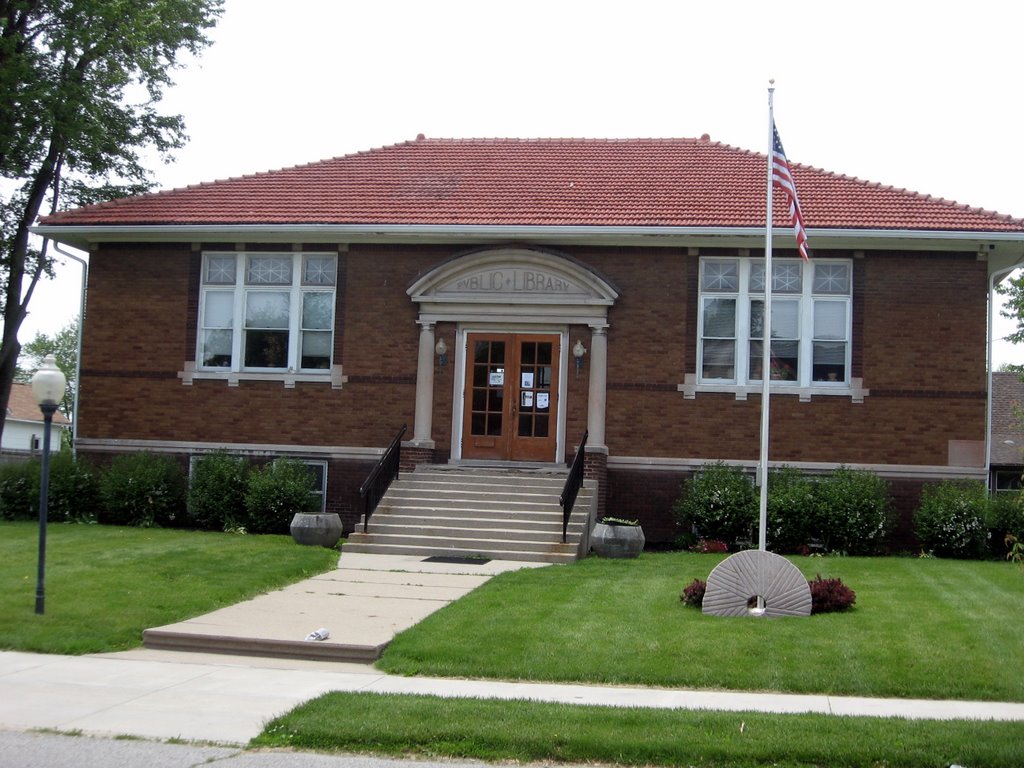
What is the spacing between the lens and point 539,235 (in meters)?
18.9

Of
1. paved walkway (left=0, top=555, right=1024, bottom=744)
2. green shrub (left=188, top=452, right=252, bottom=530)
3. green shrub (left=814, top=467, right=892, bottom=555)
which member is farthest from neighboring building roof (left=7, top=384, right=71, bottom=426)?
paved walkway (left=0, top=555, right=1024, bottom=744)

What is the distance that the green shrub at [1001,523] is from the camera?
16.7 meters

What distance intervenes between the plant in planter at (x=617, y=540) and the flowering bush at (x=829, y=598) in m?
4.33

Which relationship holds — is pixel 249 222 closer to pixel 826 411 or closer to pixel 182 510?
pixel 182 510

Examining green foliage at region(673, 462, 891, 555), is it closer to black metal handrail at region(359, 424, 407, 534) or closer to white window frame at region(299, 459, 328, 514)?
black metal handrail at region(359, 424, 407, 534)

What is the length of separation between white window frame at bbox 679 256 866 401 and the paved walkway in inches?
352

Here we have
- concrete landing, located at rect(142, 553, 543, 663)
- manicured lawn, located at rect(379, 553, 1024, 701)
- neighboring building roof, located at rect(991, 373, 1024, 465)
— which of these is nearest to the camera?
manicured lawn, located at rect(379, 553, 1024, 701)

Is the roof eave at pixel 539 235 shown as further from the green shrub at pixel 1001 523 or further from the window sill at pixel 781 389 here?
the green shrub at pixel 1001 523

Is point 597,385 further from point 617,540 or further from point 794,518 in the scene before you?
point 794,518

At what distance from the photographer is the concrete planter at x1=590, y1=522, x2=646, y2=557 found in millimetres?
15867

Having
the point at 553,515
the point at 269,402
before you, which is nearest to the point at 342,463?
the point at 269,402

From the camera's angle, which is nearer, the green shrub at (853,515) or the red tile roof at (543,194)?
the green shrub at (853,515)

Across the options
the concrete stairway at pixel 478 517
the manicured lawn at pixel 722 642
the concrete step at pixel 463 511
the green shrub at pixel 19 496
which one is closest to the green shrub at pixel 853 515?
the concrete stairway at pixel 478 517

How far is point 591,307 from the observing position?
61.6 ft
